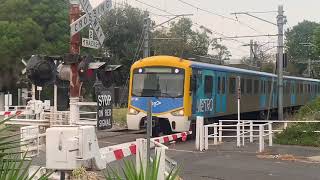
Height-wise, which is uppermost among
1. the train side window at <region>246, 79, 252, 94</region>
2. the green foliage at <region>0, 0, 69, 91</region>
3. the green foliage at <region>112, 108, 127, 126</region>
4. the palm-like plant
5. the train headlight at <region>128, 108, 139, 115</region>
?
the green foliage at <region>0, 0, 69, 91</region>

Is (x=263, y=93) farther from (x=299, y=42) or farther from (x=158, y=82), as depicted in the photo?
(x=299, y=42)

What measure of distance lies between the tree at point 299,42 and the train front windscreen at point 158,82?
62.6 m

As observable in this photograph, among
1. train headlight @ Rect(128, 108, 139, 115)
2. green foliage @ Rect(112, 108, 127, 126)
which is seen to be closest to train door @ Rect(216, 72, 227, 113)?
train headlight @ Rect(128, 108, 139, 115)

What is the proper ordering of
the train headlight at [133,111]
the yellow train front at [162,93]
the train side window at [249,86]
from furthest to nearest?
the train side window at [249,86]
the train headlight at [133,111]
the yellow train front at [162,93]

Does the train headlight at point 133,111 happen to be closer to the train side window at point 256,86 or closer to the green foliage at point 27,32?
the train side window at point 256,86

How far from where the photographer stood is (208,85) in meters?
22.2

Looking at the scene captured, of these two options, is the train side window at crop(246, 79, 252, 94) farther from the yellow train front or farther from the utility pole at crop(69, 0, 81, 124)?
the utility pole at crop(69, 0, 81, 124)

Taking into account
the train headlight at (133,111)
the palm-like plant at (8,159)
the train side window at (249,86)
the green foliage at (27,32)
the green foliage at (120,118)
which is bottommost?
the green foliage at (120,118)

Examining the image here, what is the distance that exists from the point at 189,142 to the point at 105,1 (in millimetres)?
10830

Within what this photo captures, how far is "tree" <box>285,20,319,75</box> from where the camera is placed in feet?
274

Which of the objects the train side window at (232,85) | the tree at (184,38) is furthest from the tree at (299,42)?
the train side window at (232,85)

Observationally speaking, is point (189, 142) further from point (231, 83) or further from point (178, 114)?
point (231, 83)

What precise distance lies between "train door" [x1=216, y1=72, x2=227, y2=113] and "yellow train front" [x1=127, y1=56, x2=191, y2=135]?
9.68ft

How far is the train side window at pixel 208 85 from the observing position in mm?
21922
